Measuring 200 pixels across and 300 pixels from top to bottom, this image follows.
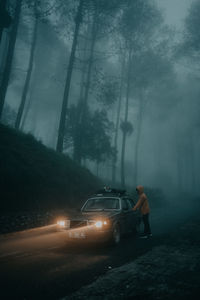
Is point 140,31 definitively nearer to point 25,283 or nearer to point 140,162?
point 25,283

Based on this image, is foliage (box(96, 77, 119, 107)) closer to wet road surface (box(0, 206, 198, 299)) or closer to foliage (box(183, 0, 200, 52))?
foliage (box(183, 0, 200, 52))

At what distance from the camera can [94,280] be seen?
15.3 feet

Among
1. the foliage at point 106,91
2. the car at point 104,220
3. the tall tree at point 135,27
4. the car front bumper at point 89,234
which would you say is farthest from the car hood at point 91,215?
the tall tree at point 135,27

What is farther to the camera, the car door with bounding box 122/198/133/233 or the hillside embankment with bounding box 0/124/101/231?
the hillside embankment with bounding box 0/124/101/231

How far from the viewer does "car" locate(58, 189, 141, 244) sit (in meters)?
7.72

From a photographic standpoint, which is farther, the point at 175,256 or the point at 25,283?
the point at 175,256

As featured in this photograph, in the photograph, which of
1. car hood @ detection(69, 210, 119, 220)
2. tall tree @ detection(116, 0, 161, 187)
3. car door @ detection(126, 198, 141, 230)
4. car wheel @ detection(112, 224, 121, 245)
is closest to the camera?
car hood @ detection(69, 210, 119, 220)

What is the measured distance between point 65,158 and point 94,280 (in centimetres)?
1607

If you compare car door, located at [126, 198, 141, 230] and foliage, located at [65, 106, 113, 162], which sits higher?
foliage, located at [65, 106, 113, 162]

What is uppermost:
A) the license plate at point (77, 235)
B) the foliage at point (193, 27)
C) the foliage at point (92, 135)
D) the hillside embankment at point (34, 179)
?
the foliage at point (193, 27)

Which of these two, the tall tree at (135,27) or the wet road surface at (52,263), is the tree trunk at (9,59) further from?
the wet road surface at (52,263)

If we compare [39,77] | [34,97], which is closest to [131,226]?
[39,77]

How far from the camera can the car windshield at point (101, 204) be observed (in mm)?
9398

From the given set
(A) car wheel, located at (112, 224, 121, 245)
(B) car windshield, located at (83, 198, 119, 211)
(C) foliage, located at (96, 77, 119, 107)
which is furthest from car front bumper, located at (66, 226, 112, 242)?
(C) foliage, located at (96, 77, 119, 107)
